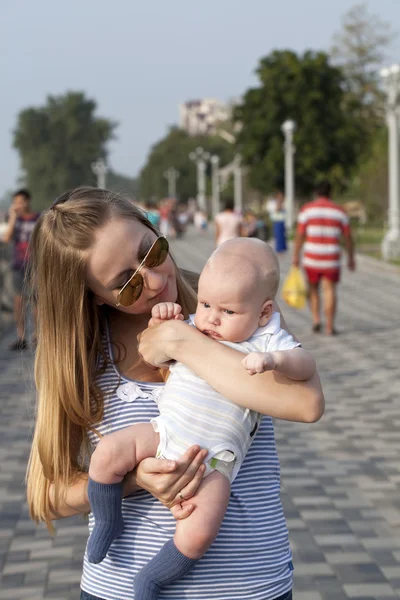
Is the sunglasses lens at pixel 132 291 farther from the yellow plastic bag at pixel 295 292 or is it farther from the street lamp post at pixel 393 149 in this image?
the street lamp post at pixel 393 149

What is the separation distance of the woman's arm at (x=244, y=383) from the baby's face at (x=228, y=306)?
0.11ft

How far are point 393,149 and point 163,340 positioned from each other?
2519 cm

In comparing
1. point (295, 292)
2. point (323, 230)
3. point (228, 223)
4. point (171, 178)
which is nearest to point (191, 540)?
point (295, 292)

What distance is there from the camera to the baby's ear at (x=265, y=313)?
7.02 ft

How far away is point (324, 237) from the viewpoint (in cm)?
1255

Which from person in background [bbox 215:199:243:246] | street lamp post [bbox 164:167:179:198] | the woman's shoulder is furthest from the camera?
street lamp post [bbox 164:167:179:198]

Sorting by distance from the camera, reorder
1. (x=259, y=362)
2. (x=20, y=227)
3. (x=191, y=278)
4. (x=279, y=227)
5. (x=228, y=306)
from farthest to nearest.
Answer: (x=279, y=227) → (x=20, y=227) → (x=191, y=278) → (x=228, y=306) → (x=259, y=362)

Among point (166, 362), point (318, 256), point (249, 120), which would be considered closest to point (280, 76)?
point (249, 120)

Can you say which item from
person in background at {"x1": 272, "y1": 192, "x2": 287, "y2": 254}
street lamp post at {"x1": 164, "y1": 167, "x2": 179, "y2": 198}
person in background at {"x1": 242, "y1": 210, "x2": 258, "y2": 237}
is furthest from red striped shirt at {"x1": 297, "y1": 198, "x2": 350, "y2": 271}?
street lamp post at {"x1": 164, "y1": 167, "x2": 179, "y2": 198}

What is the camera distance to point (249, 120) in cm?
6838

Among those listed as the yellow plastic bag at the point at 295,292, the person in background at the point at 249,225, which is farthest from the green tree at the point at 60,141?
the yellow plastic bag at the point at 295,292

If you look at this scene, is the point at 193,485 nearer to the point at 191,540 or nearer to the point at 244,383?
the point at 191,540

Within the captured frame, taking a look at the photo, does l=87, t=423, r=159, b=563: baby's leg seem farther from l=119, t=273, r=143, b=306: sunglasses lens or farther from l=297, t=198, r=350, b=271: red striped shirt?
l=297, t=198, r=350, b=271: red striped shirt

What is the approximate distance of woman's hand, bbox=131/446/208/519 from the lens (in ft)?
6.72
